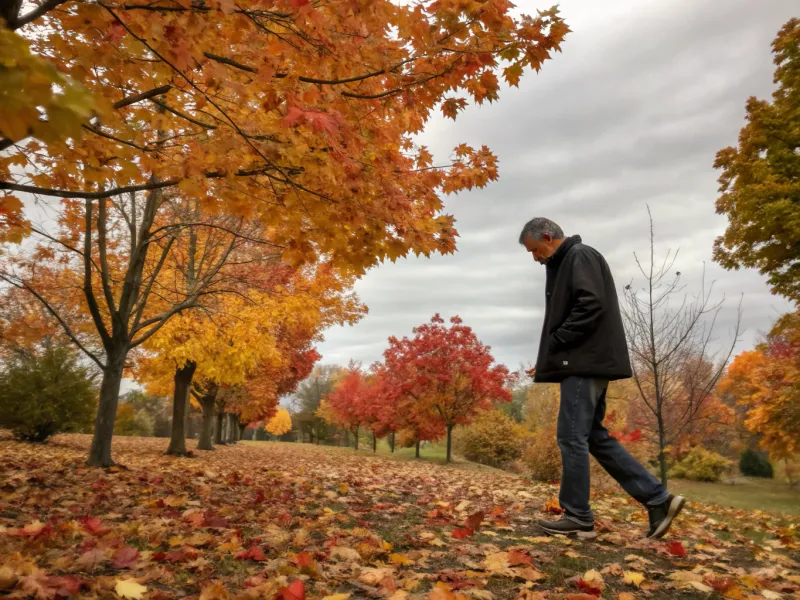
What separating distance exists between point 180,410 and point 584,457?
12.7m

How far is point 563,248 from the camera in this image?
3271 mm

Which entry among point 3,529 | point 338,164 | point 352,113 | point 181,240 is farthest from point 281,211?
point 181,240

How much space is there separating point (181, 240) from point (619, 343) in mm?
9365

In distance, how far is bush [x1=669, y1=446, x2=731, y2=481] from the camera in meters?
21.1

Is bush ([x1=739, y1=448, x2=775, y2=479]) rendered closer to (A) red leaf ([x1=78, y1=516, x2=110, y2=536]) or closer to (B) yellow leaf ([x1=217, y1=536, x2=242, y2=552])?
(B) yellow leaf ([x1=217, y1=536, x2=242, y2=552])

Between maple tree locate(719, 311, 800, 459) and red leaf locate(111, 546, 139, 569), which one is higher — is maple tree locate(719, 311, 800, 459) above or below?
above

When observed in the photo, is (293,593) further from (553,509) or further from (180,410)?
(180,410)

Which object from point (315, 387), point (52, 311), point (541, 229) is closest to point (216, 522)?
point (541, 229)

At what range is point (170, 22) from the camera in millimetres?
2943

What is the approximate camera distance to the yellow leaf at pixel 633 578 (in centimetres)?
227

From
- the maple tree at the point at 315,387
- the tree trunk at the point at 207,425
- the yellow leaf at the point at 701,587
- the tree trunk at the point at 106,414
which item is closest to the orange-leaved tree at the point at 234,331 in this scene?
the tree trunk at the point at 106,414

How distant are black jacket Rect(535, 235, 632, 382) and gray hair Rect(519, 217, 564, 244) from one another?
0.15 meters

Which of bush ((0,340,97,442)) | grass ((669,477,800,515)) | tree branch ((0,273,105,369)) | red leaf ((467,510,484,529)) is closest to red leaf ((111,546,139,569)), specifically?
red leaf ((467,510,484,529))

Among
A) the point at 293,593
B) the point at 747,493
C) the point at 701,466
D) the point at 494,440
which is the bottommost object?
the point at 747,493
